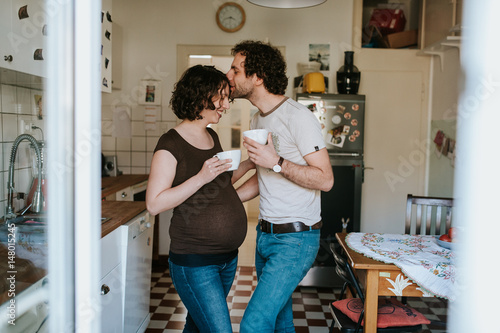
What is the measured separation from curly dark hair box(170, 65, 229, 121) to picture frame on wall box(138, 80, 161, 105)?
8.70 ft

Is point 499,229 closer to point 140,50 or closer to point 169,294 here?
point 169,294

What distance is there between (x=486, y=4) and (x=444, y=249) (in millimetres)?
1656

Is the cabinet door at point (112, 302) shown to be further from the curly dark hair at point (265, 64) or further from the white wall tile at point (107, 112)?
the white wall tile at point (107, 112)

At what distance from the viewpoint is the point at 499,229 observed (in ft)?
1.86

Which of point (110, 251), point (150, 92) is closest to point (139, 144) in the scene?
point (150, 92)

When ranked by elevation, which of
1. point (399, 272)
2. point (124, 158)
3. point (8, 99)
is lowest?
point (399, 272)

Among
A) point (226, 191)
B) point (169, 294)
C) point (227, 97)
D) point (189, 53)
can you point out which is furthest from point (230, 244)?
point (189, 53)

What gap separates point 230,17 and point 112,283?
2742mm

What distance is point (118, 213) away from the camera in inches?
86.8

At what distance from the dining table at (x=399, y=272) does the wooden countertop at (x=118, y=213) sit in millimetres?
1039

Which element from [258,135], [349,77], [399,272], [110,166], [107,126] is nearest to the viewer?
[258,135]

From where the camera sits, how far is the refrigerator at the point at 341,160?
3.46 m

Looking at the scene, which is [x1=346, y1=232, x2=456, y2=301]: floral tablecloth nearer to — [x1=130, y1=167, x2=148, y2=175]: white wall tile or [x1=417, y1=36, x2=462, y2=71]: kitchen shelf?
[x1=417, y1=36, x2=462, y2=71]: kitchen shelf

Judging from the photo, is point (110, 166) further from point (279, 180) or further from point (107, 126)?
point (279, 180)
